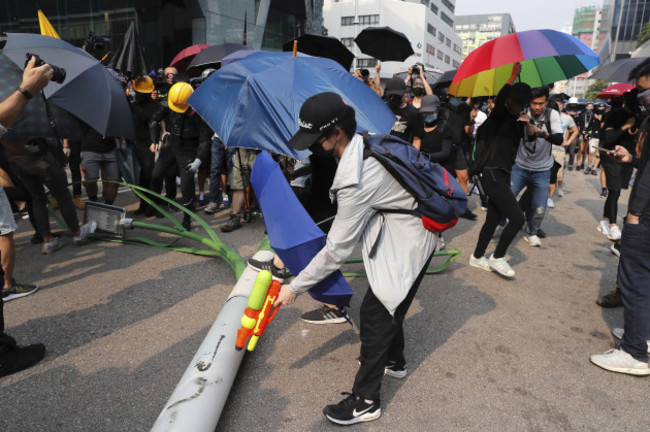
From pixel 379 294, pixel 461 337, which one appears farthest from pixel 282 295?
pixel 461 337

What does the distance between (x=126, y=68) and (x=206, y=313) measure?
6.10 m

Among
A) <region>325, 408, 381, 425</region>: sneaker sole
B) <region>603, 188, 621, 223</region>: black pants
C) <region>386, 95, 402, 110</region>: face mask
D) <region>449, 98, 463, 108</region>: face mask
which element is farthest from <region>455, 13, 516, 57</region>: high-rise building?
<region>325, 408, 381, 425</region>: sneaker sole


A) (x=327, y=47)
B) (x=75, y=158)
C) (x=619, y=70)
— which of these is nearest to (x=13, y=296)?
(x=75, y=158)

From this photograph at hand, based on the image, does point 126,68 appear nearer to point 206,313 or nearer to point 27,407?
point 206,313

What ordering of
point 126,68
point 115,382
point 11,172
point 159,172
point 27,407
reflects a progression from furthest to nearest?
point 126,68 < point 159,172 < point 11,172 < point 115,382 < point 27,407

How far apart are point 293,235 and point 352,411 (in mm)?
1022

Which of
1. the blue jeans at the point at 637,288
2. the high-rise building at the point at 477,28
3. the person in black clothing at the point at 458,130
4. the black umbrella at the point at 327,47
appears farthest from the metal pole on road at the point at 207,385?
the high-rise building at the point at 477,28

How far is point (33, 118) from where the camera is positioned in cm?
366

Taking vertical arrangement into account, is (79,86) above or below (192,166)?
above

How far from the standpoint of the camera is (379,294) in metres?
2.26

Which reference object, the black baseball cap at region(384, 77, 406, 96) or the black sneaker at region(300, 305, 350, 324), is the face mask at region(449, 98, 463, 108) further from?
the black sneaker at region(300, 305, 350, 324)

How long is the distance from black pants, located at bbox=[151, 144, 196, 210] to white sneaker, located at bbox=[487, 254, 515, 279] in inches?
153

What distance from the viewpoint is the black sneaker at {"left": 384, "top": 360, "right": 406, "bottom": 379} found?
2.81 metres

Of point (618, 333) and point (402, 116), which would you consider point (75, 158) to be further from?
point (618, 333)
